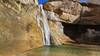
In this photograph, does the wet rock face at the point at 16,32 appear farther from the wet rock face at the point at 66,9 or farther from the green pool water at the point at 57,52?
the wet rock face at the point at 66,9

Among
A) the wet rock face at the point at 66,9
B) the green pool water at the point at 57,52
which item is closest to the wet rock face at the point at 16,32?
the green pool water at the point at 57,52

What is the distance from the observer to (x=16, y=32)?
8875mm

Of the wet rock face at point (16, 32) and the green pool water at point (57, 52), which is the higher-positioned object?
the wet rock face at point (16, 32)

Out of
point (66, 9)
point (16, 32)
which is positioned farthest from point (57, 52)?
point (66, 9)

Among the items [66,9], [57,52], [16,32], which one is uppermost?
[66,9]

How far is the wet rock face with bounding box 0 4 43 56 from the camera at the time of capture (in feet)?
26.1

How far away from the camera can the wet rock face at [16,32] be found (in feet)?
26.1

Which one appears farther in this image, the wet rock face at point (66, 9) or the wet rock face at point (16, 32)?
the wet rock face at point (66, 9)

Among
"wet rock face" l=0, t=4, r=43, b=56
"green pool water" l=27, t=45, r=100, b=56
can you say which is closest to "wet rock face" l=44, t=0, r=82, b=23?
"wet rock face" l=0, t=4, r=43, b=56

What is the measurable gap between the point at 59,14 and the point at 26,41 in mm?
7008

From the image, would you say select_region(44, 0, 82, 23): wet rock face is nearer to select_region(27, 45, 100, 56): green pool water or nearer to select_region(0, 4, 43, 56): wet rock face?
select_region(0, 4, 43, 56): wet rock face

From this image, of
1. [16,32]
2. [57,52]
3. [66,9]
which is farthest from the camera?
[66,9]

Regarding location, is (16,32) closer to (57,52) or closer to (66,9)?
(57,52)

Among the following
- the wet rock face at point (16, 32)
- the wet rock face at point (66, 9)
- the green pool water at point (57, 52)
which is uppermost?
the wet rock face at point (66, 9)
